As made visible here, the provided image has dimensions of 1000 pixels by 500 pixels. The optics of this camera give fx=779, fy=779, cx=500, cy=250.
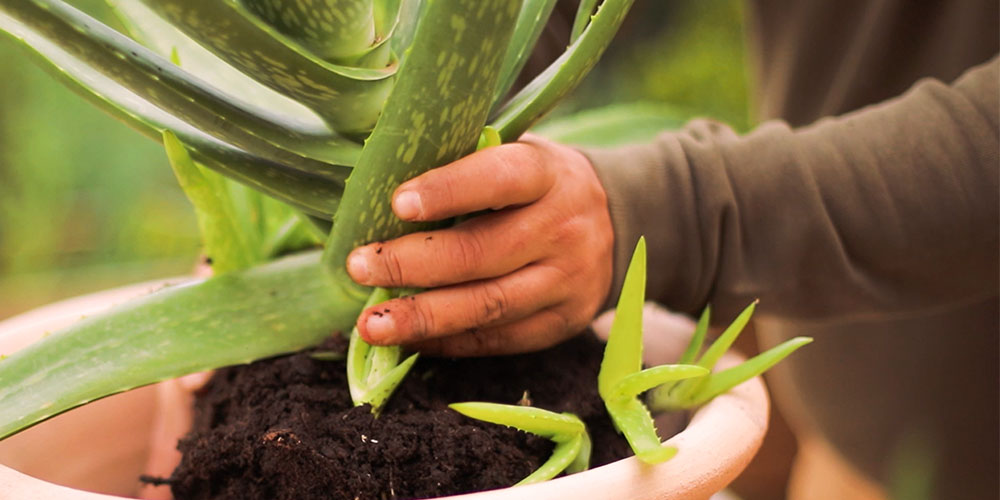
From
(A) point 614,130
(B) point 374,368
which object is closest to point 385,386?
(B) point 374,368

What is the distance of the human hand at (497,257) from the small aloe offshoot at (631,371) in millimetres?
55

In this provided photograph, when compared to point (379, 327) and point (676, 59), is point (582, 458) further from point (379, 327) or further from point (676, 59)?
point (676, 59)

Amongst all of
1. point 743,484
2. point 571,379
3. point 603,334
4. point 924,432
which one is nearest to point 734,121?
point 743,484

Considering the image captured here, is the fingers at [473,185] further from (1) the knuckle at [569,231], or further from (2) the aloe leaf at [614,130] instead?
(2) the aloe leaf at [614,130]

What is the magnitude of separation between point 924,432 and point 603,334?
0.54 m

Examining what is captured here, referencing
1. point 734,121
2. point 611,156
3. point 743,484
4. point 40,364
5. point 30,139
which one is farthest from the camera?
point 734,121

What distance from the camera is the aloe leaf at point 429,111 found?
35 centimetres

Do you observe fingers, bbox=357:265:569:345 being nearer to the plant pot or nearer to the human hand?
the human hand

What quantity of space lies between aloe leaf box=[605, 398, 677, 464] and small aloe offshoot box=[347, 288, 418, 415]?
0.12 m

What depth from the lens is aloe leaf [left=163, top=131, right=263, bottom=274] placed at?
17.0 inches

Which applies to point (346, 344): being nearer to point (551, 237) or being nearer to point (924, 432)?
point (551, 237)

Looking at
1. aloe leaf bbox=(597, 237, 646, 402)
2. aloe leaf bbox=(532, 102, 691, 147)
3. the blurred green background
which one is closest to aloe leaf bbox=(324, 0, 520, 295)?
aloe leaf bbox=(597, 237, 646, 402)

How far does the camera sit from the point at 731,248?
547mm

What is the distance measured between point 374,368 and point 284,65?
0.56ft
